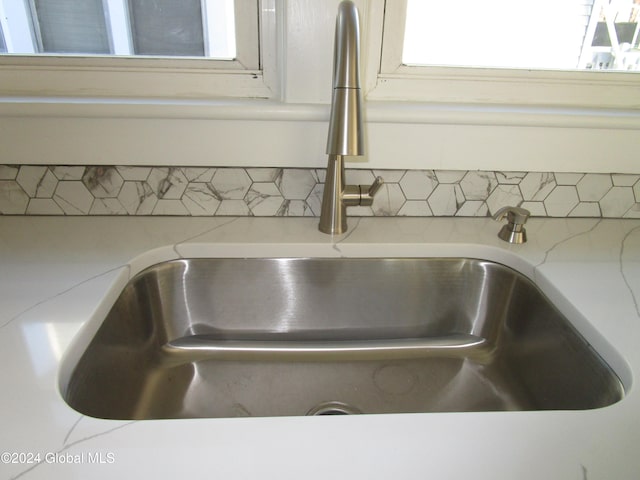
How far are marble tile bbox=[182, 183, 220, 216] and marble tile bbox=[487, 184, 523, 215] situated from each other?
1.98 ft

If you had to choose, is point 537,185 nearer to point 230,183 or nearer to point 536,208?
point 536,208

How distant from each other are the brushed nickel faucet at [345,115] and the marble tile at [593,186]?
507 millimetres

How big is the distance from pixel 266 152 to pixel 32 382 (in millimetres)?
547

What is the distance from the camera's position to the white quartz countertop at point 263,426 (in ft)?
1.17

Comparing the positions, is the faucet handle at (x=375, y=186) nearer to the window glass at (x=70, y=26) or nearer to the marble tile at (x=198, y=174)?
the marble tile at (x=198, y=174)

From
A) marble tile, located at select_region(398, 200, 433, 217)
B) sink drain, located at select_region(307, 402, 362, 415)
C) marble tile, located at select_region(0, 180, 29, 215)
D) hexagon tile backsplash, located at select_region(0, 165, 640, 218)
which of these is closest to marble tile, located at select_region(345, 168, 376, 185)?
hexagon tile backsplash, located at select_region(0, 165, 640, 218)

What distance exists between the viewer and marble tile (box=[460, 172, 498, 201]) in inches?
34.4

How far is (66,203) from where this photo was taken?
0.84m

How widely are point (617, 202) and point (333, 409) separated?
790 mm

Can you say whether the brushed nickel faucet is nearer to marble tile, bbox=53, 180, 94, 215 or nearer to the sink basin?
the sink basin

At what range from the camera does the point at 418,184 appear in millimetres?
875

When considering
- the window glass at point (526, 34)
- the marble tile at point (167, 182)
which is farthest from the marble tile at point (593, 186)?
the marble tile at point (167, 182)

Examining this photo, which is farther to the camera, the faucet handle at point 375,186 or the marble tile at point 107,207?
the marble tile at point 107,207

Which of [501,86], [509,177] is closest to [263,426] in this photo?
[509,177]
